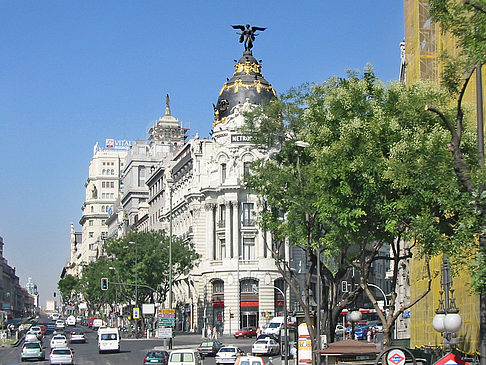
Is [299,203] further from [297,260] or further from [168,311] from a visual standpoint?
[297,260]

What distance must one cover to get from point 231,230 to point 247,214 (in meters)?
2.49

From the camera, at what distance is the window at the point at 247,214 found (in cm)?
9319

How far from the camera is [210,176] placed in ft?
316

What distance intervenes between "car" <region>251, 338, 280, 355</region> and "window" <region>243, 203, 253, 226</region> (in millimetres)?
32384

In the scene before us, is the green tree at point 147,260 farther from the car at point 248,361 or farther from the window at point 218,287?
the car at point 248,361

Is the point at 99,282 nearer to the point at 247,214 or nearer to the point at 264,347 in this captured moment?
the point at 247,214

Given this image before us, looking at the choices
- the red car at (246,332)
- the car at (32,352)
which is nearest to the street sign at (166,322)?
the car at (32,352)

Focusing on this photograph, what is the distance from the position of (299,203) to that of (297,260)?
187 feet

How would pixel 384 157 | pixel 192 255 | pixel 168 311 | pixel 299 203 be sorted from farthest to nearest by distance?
pixel 192 255 → pixel 168 311 → pixel 299 203 → pixel 384 157

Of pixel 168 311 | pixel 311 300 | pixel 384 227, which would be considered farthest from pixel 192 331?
pixel 384 227

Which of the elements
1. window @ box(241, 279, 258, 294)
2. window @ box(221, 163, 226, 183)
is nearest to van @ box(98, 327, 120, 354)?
window @ box(241, 279, 258, 294)

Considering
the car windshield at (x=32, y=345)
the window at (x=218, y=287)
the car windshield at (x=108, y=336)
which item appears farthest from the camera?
the window at (x=218, y=287)

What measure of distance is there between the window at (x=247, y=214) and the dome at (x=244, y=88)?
388 inches

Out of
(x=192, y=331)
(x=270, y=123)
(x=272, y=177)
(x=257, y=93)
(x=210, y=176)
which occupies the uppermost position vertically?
(x=257, y=93)
